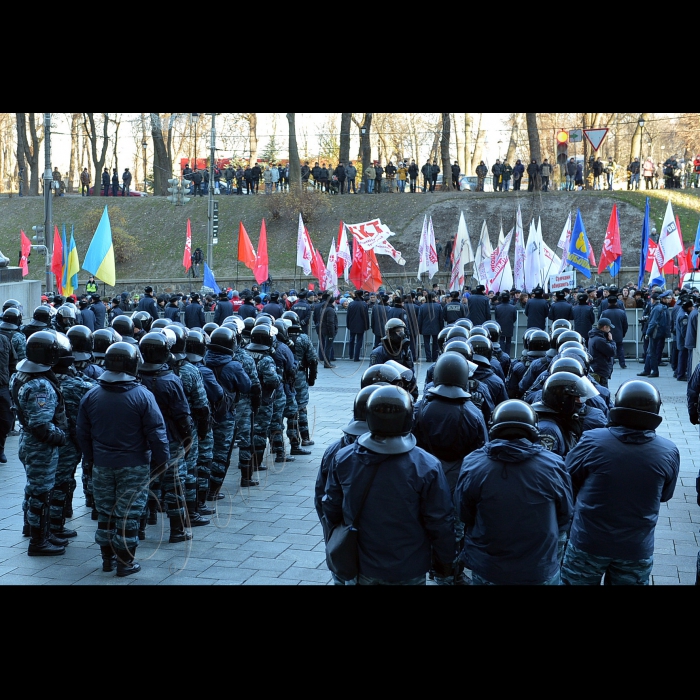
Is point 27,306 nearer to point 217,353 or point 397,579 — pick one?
point 217,353

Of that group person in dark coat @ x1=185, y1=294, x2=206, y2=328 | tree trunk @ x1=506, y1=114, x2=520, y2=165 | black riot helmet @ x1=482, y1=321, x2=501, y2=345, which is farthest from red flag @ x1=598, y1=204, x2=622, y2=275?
tree trunk @ x1=506, y1=114, x2=520, y2=165

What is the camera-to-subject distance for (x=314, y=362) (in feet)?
38.6

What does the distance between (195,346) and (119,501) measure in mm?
2471

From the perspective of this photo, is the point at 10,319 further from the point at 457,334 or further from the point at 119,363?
the point at 457,334

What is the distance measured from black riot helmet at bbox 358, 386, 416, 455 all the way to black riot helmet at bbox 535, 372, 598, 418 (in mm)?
1783

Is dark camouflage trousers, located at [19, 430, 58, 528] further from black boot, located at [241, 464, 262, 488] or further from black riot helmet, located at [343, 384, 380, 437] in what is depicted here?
black riot helmet, located at [343, 384, 380, 437]

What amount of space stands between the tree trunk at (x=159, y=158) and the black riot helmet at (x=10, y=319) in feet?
118

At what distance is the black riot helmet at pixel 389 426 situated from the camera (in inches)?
187

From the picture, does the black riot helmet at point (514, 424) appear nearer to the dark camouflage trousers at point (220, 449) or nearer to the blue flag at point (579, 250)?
the dark camouflage trousers at point (220, 449)

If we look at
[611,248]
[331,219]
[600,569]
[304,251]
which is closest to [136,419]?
[600,569]

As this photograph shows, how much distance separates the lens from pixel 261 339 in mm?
10461
